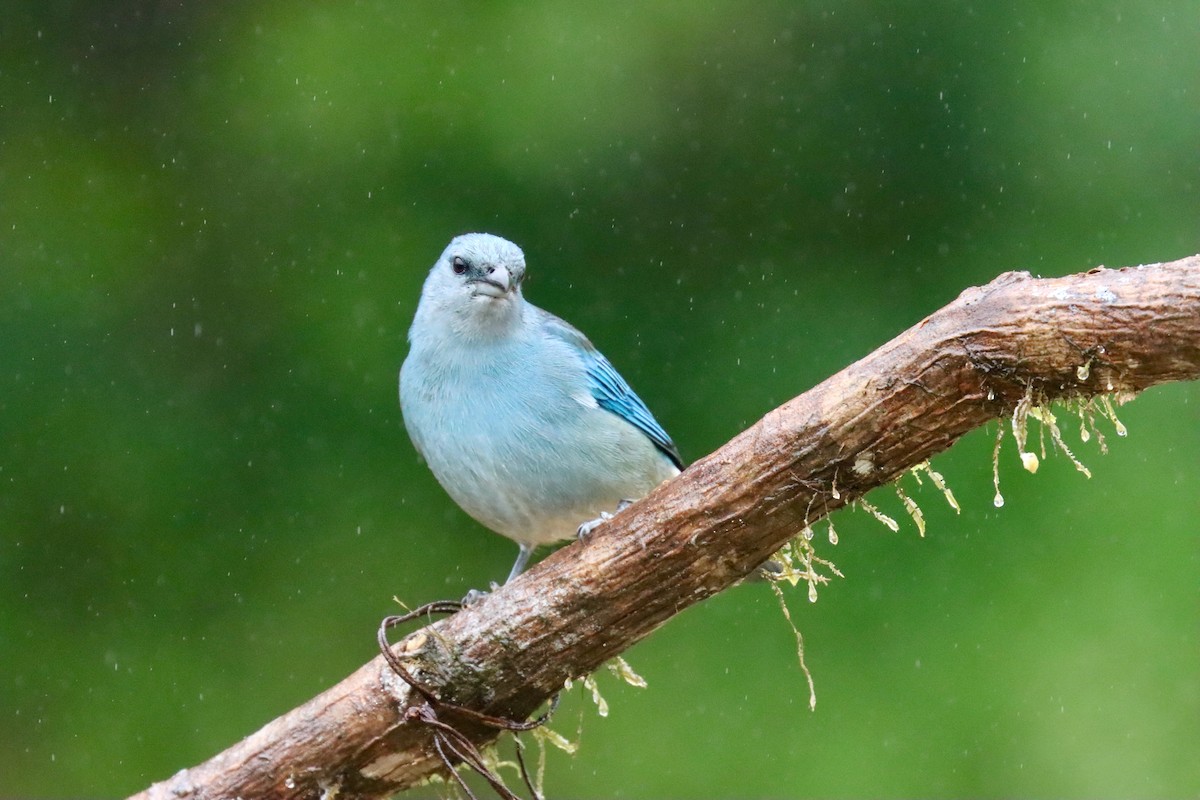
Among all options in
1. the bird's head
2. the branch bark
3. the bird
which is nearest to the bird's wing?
the bird

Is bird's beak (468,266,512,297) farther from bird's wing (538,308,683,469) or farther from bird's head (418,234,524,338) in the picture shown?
bird's wing (538,308,683,469)

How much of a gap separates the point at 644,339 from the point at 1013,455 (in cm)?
143

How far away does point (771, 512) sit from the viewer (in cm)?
257

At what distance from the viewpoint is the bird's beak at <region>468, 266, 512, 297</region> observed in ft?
11.4

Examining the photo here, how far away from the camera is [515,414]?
10.9 ft

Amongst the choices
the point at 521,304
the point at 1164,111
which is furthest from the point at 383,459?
the point at 1164,111

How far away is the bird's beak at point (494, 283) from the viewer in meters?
3.48

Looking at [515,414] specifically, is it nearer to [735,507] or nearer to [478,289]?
[478,289]

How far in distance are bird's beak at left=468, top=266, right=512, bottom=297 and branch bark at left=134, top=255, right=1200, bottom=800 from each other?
0.92 meters

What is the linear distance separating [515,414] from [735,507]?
0.91 m

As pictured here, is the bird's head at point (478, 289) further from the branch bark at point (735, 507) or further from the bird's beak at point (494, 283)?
the branch bark at point (735, 507)

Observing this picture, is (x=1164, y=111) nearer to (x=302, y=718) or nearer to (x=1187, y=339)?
(x=1187, y=339)

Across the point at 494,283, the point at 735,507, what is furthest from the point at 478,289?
the point at 735,507

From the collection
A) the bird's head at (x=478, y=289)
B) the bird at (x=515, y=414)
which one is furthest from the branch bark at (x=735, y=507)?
the bird's head at (x=478, y=289)
